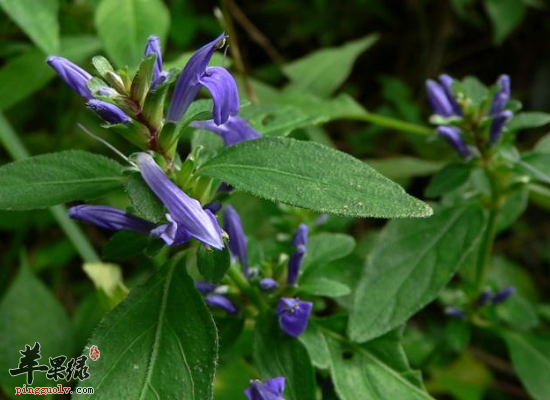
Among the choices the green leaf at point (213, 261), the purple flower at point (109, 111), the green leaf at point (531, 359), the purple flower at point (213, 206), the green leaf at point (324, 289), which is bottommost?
the green leaf at point (531, 359)

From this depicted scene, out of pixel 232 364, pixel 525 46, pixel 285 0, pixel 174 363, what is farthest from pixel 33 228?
pixel 525 46

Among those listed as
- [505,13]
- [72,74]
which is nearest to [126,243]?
[72,74]

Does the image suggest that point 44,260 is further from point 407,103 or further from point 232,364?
point 407,103

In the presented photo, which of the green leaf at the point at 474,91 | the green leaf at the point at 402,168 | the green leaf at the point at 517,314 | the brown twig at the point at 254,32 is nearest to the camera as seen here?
the green leaf at the point at 474,91

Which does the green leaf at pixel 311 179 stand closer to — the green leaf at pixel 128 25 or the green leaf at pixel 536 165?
the green leaf at pixel 536 165

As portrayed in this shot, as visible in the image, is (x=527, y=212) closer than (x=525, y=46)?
Yes

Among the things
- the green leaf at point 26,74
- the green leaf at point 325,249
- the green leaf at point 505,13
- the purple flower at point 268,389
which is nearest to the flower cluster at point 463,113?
the green leaf at point 325,249

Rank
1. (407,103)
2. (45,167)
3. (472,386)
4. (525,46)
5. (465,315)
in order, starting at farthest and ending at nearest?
(525,46)
(407,103)
(472,386)
(465,315)
(45,167)
